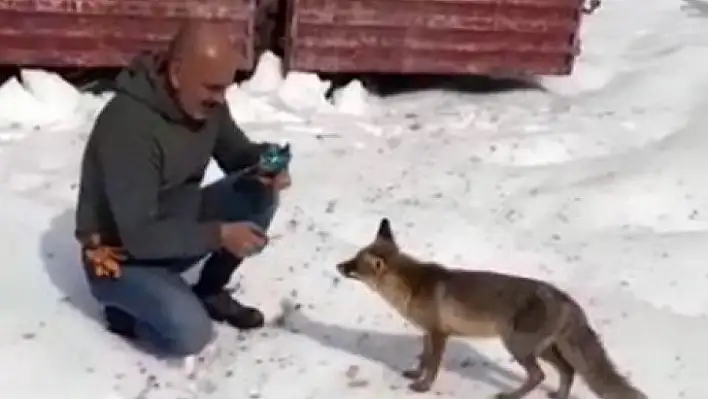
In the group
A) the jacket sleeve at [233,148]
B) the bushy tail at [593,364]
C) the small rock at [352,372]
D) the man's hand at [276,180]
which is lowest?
the small rock at [352,372]

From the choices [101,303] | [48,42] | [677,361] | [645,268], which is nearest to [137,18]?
[48,42]

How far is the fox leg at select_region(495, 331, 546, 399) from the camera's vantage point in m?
3.21

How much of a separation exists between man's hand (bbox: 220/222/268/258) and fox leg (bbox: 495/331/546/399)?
0.69 metres

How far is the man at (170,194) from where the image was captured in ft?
10.5

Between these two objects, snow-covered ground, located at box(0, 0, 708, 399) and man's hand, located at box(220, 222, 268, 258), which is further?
snow-covered ground, located at box(0, 0, 708, 399)

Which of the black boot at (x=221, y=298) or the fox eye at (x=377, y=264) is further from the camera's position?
the black boot at (x=221, y=298)

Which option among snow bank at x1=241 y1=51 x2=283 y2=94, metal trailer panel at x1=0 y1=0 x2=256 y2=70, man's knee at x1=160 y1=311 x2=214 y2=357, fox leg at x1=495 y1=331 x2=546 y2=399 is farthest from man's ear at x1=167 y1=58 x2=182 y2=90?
snow bank at x1=241 y1=51 x2=283 y2=94

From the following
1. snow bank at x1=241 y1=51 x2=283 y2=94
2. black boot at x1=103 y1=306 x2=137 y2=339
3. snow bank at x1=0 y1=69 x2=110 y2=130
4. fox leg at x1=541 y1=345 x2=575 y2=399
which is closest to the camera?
fox leg at x1=541 y1=345 x2=575 y2=399

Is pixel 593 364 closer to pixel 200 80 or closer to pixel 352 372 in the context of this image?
pixel 352 372

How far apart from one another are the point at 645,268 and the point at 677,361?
1.97ft

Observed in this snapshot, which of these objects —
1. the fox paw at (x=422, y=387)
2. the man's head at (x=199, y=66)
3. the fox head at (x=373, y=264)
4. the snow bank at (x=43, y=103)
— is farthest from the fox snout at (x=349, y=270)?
the snow bank at (x=43, y=103)

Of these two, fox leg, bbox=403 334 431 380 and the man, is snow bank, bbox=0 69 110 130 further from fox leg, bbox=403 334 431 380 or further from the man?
fox leg, bbox=403 334 431 380

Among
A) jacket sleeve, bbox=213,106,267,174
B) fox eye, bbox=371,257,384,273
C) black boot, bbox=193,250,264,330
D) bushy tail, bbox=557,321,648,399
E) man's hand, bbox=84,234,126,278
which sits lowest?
black boot, bbox=193,250,264,330

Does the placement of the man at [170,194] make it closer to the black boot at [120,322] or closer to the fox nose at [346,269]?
the black boot at [120,322]
